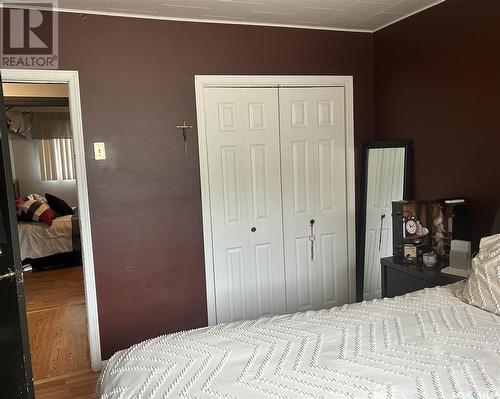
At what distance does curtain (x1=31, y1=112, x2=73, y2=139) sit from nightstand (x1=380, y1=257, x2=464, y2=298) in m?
6.38

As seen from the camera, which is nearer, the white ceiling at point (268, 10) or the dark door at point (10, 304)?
the dark door at point (10, 304)

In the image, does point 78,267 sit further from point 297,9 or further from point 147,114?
point 297,9

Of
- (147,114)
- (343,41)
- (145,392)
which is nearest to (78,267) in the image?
(147,114)

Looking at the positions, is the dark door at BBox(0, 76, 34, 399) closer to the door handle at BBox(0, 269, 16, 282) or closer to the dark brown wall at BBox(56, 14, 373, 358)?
the door handle at BBox(0, 269, 16, 282)

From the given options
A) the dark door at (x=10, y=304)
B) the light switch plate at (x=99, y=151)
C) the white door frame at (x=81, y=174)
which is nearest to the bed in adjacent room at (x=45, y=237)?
the white door frame at (x=81, y=174)

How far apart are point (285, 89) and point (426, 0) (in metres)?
1.11

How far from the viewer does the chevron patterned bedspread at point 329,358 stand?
1354 mm

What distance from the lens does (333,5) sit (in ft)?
9.14

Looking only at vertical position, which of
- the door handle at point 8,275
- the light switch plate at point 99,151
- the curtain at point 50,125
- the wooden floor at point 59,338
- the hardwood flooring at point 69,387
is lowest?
the hardwood flooring at point 69,387

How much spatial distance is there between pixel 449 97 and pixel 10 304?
2804mm

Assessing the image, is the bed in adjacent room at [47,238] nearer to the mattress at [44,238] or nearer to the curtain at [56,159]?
the mattress at [44,238]

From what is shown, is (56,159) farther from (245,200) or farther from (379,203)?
(379,203)

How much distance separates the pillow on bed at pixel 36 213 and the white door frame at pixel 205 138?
3.45 meters

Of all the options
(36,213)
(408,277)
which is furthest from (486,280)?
(36,213)
